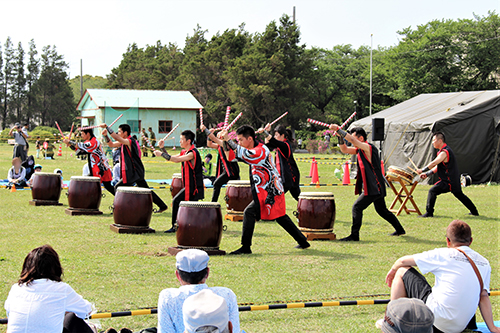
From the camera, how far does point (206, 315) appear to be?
9.15ft

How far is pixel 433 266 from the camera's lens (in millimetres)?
4262

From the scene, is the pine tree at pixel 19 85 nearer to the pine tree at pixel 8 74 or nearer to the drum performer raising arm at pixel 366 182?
the pine tree at pixel 8 74

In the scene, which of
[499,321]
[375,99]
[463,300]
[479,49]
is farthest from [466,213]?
[375,99]

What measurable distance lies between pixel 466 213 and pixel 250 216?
6.43m

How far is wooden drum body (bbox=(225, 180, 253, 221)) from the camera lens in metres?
10.7

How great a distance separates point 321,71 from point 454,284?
171ft

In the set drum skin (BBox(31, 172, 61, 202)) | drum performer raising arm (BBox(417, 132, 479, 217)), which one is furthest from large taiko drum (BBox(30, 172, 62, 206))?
drum performer raising arm (BBox(417, 132, 479, 217))

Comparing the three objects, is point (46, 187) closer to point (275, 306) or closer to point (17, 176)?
point (17, 176)

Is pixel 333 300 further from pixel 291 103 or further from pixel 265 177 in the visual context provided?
pixel 291 103

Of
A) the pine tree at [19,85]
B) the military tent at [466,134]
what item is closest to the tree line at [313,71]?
the pine tree at [19,85]

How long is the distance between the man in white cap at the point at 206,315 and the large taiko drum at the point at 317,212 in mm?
6161

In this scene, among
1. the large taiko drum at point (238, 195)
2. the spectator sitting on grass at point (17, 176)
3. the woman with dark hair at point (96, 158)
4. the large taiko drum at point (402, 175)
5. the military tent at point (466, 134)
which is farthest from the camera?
the military tent at point (466, 134)

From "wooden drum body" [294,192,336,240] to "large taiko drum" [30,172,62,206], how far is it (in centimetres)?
627

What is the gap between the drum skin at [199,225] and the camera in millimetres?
7512
